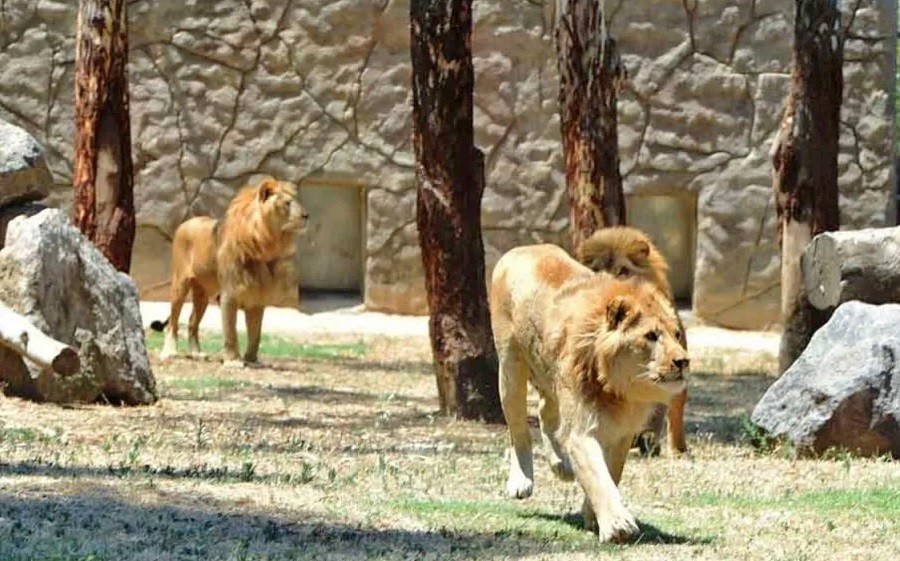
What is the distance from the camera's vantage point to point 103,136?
14.9 metres

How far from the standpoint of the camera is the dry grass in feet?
23.3

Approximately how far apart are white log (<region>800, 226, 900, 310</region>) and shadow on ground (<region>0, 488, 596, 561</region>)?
4.53 metres

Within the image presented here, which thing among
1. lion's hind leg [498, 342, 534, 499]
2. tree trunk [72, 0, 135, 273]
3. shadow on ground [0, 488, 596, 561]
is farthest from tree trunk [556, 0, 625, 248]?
shadow on ground [0, 488, 596, 561]

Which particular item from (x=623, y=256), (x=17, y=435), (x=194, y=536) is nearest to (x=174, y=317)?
(x=17, y=435)

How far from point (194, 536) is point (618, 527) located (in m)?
1.60

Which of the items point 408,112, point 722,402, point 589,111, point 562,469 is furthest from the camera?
point 408,112

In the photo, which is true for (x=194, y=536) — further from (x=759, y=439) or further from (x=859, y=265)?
(x=859, y=265)

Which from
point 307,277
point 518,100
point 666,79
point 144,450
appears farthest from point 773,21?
point 144,450

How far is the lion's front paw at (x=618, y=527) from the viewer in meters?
7.26

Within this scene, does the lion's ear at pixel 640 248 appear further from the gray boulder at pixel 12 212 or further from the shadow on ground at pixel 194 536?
the gray boulder at pixel 12 212

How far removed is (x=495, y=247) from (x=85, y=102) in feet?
20.2

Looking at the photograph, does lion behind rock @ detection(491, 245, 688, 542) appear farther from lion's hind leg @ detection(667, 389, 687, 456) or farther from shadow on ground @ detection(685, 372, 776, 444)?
shadow on ground @ detection(685, 372, 776, 444)

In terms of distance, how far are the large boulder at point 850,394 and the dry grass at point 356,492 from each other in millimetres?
151

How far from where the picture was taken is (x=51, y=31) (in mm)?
20281
